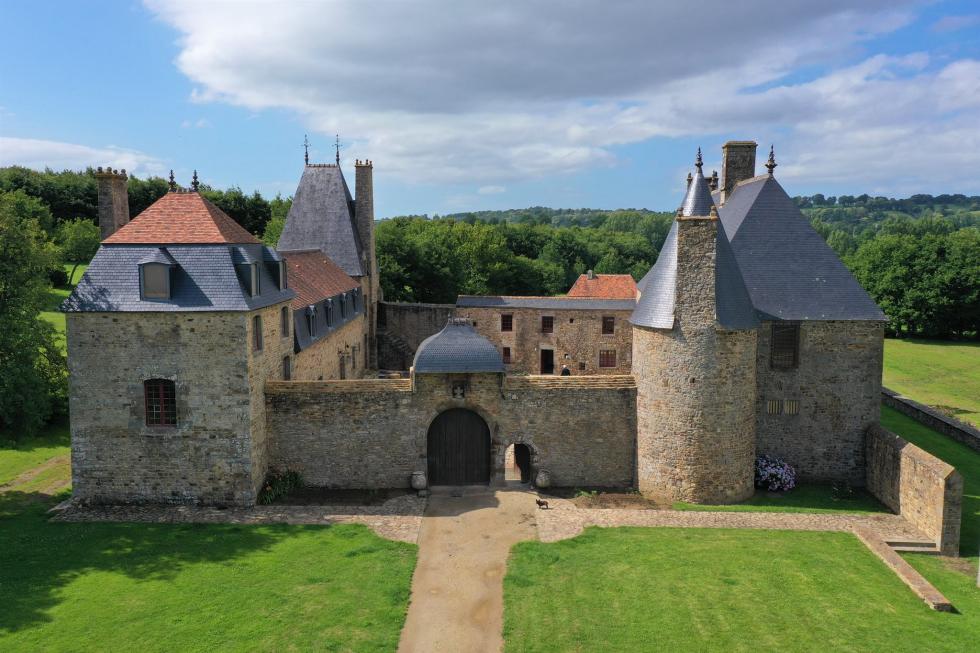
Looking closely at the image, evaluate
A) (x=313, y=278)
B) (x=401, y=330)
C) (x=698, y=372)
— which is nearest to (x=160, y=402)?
(x=313, y=278)

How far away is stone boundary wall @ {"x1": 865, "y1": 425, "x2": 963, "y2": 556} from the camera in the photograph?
16109mm

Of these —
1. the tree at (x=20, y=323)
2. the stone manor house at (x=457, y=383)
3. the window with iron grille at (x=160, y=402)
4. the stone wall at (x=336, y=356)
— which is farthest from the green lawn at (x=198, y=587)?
the stone wall at (x=336, y=356)

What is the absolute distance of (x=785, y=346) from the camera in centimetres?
2119

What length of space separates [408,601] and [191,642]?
13.5 feet

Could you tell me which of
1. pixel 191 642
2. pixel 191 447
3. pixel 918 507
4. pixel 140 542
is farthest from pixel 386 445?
pixel 918 507

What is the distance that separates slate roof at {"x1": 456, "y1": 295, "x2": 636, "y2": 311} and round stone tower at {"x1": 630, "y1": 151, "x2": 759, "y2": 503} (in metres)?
17.0

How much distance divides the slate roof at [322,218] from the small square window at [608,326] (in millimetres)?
13880

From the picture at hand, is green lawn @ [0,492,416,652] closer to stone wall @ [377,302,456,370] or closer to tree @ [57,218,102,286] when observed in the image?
stone wall @ [377,302,456,370]

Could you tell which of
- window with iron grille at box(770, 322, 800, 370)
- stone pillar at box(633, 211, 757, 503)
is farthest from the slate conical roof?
window with iron grille at box(770, 322, 800, 370)

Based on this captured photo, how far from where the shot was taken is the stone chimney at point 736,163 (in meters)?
25.3

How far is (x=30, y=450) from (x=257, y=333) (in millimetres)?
Answer: 11286

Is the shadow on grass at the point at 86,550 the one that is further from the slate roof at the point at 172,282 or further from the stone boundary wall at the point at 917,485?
the stone boundary wall at the point at 917,485

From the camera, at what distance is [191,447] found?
17516mm

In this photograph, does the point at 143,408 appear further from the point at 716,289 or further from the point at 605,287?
the point at 605,287
